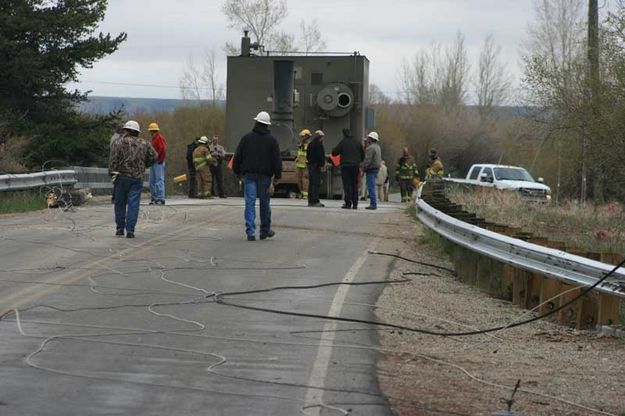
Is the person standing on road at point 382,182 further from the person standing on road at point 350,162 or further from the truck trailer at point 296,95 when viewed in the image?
the person standing on road at point 350,162

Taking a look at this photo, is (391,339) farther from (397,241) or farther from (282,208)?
(282,208)

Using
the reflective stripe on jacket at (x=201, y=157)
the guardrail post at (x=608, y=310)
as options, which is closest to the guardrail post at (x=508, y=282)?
the guardrail post at (x=608, y=310)

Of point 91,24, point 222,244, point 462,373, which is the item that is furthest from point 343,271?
point 91,24

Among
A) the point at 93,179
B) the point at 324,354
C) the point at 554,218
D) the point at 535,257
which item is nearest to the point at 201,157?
the point at 93,179

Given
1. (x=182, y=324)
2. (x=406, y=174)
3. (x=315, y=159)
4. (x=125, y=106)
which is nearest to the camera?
(x=182, y=324)

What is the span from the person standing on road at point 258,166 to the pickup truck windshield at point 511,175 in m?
21.5

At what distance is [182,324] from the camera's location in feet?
32.0

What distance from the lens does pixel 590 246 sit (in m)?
17.9

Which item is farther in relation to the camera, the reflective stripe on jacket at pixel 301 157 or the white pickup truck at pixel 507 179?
the white pickup truck at pixel 507 179

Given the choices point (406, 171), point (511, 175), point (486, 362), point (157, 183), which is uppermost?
point (157, 183)

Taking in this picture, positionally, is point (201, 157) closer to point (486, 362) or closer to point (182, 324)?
point (182, 324)

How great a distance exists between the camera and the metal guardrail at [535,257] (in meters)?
9.55

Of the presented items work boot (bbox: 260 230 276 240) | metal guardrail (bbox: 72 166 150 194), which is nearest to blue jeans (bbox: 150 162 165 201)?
metal guardrail (bbox: 72 166 150 194)

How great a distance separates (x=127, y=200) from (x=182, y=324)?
24.5 feet
